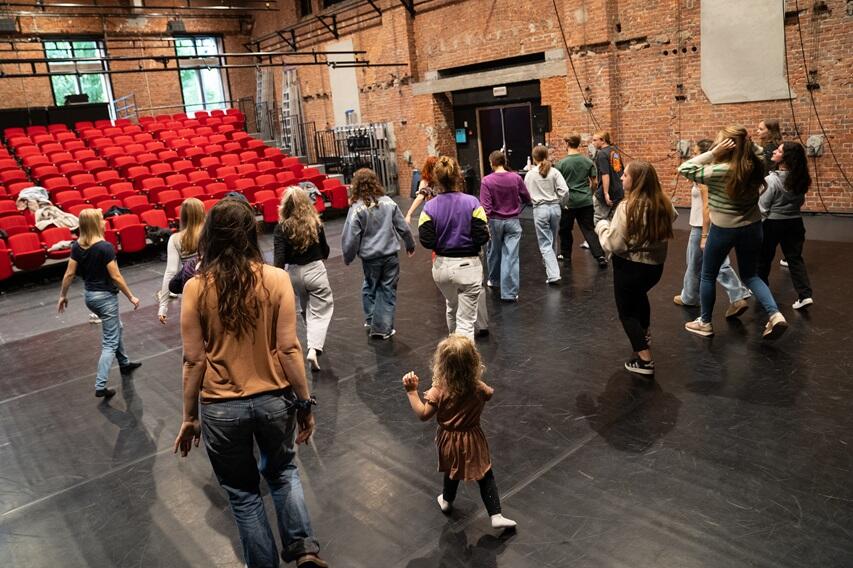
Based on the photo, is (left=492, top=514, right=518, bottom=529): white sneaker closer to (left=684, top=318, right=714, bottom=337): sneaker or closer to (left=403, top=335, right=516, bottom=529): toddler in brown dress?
(left=403, top=335, right=516, bottom=529): toddler in brown dress

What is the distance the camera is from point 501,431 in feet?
13.0

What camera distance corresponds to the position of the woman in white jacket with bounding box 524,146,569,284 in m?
7.00

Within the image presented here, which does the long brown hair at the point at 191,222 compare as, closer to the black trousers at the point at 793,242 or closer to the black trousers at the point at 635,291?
the black trousers at the point at 635,291

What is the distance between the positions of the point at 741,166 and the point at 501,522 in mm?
3048

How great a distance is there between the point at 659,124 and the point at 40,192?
33.5ft

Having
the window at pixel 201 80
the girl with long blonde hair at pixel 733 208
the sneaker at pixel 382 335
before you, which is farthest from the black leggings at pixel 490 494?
the window at pixel 201 80

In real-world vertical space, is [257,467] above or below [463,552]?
above

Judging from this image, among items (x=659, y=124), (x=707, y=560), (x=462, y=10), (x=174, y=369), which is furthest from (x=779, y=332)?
(x=462, y=10)

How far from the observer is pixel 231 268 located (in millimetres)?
2463

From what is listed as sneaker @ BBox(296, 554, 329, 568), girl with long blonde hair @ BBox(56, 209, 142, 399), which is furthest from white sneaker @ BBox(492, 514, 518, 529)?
girl with long blonde hair @ BBox(56, 209, 142, 399)

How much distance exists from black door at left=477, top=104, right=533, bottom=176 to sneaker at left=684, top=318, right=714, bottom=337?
8532 millimetres

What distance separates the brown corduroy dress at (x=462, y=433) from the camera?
2.85 m

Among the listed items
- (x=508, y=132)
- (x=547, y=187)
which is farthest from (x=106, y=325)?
(x=508, y=132)

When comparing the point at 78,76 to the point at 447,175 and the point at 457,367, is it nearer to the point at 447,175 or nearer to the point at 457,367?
the point at 447,175
